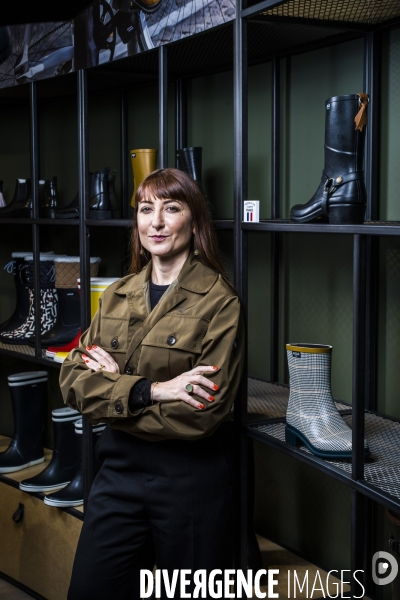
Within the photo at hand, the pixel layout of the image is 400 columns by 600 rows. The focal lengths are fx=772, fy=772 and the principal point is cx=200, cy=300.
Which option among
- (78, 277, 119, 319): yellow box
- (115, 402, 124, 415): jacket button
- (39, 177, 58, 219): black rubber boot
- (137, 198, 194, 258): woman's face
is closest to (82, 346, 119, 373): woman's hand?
(115, 402, 124, 415): jacket button

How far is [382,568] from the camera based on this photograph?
92.4 inches

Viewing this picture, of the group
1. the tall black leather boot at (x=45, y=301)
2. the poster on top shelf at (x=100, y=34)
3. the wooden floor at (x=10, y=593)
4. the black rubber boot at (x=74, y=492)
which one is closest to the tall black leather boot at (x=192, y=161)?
the poster on top shelf at (x=100, y=34)

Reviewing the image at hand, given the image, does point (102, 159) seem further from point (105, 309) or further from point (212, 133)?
point (105, 309)

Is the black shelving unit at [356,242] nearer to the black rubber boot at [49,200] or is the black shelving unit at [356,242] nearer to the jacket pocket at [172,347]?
the jacket pocket at [172,347]

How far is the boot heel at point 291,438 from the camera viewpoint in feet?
7.06

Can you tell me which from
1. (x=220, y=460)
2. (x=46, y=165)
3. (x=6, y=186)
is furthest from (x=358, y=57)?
(x=6, y=186)

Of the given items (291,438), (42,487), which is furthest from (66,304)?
(291,438)

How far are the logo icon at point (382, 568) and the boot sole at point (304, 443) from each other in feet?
1.55

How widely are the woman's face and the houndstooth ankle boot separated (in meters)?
0.46

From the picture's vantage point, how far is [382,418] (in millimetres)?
2416

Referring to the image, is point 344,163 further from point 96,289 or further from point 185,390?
point 96,289

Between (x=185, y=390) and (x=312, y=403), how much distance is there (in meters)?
0.35

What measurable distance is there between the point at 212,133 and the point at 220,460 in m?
1.52

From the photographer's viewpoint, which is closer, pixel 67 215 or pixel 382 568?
pixel 382 568
